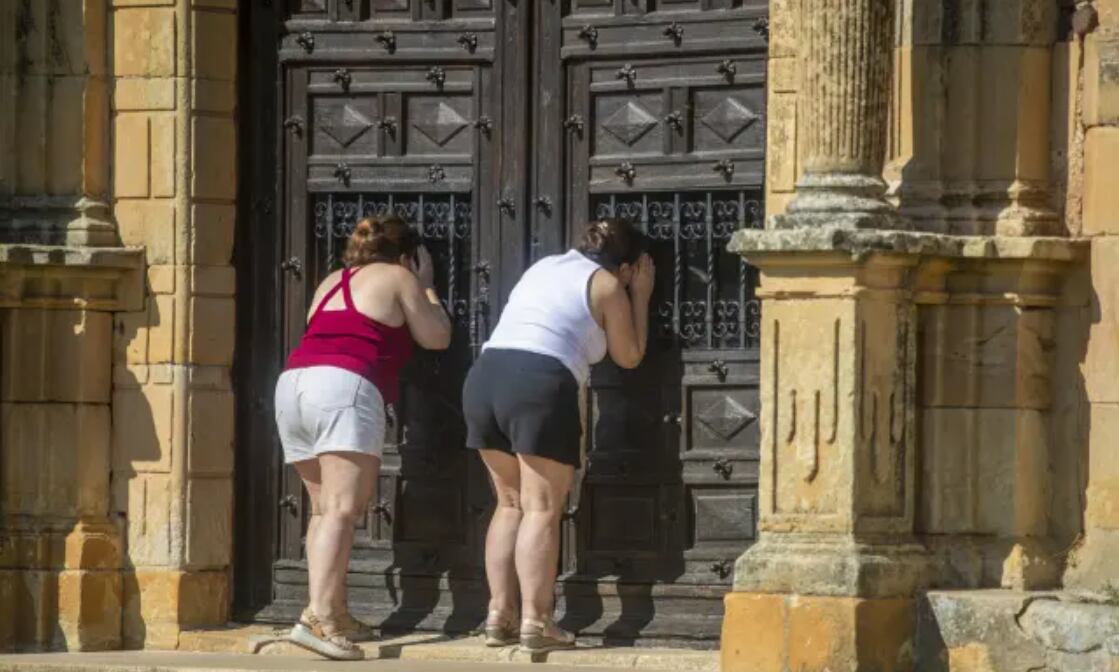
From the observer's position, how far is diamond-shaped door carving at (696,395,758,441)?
1261 centimetres

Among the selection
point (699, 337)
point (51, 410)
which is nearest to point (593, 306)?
point (699, 337)

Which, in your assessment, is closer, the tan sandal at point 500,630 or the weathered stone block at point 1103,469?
the weathered stone block at point 1103,469

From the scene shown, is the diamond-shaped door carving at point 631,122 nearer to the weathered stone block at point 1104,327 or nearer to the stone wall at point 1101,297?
the stone wall at point 1101,297

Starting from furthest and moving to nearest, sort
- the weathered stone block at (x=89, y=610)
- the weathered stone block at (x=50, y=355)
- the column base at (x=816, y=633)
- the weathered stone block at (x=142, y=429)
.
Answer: the weathered stone block at (x=142, y=429) < the weathered stone block at (x=50, y=355) < the weathered stone block at (x=89, y=610) < the column base at (x=816, y=633)

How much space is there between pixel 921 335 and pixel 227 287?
119 inches

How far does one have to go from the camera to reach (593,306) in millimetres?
12273

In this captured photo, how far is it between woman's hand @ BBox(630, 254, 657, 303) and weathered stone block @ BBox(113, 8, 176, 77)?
2.10m

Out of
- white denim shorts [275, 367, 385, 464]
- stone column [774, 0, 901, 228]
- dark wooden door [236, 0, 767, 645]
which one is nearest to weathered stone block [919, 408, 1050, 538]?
stone column [774, 0, 901, 228]

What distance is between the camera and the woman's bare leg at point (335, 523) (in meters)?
12.4

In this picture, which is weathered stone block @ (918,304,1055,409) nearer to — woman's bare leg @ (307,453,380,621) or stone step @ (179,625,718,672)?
stone step @ (179,625,718,672)

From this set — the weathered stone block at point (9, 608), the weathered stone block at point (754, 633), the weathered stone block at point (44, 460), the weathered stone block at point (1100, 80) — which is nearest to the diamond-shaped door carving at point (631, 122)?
the weathered stone block at point (1100, 80)

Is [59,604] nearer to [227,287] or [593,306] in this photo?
[227,287]

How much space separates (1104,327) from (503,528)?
2.37 m

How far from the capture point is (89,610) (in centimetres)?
1298
